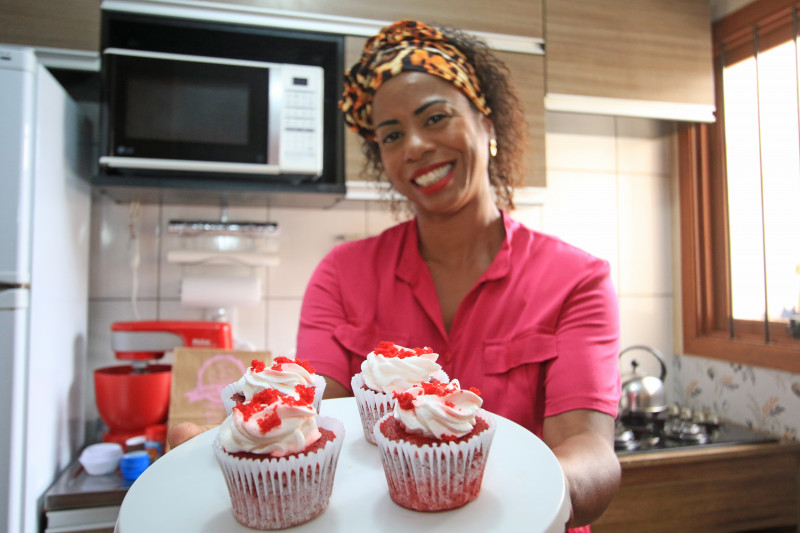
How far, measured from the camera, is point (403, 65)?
1117 millimetres

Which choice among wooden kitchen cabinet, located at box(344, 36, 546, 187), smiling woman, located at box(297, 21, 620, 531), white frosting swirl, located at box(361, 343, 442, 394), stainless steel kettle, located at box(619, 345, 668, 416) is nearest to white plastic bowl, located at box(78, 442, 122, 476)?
smiling woman, located at box(297, 21, 620, 531)

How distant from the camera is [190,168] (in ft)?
5.08

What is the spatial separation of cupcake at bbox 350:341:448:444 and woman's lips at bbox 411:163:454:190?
1.30ft

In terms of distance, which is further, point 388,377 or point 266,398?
point 388,377

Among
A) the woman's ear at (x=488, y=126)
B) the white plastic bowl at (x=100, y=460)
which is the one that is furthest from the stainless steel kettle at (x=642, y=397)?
the white plastic bowl at (x=100, y=460)

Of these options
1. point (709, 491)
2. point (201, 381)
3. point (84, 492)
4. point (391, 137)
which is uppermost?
point (391, 137)

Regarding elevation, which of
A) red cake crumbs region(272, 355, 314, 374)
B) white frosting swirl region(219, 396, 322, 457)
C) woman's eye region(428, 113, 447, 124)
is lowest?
white frosting swirl region(219, 396, 322, 457)

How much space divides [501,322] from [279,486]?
0.60 meters

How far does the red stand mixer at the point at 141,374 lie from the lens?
1.54 meters

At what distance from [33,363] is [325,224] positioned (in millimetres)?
1051

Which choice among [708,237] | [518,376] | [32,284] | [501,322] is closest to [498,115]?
[501,322]

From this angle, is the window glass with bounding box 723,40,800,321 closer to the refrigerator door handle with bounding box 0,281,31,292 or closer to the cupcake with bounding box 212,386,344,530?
the cupcake with bounding box 212,386,344,530

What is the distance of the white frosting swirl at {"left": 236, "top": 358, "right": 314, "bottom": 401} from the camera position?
2.61 feet

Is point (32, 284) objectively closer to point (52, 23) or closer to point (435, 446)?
point (52, 23)
